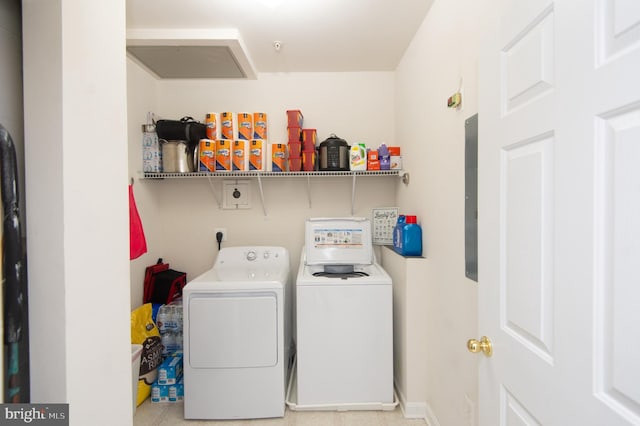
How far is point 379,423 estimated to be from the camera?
2014 mm

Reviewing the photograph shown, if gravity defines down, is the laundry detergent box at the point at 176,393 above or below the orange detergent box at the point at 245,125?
below

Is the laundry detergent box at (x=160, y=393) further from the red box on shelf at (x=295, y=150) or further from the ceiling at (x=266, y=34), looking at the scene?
the ceiling at (x=266, y=34)

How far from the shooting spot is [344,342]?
6.79 ft

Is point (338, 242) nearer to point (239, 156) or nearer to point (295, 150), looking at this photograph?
point (295, 150)

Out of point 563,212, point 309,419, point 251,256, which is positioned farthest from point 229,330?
point 563,212

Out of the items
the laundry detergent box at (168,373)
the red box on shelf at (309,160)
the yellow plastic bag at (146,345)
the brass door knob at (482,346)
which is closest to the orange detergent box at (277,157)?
the red box on shelf at (309,160)

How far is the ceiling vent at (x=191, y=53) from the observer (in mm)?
2125

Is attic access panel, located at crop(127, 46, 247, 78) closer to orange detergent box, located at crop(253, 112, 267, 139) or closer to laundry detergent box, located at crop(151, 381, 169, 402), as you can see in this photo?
orange detergent box, located at crop(253, 112, 267, 139)

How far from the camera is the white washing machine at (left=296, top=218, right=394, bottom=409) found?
2070mm

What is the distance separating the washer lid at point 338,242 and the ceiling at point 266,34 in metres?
1.35

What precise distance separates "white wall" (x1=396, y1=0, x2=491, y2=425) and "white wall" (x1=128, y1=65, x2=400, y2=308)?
23.0 inches

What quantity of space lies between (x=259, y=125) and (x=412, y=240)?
1.56 metres
